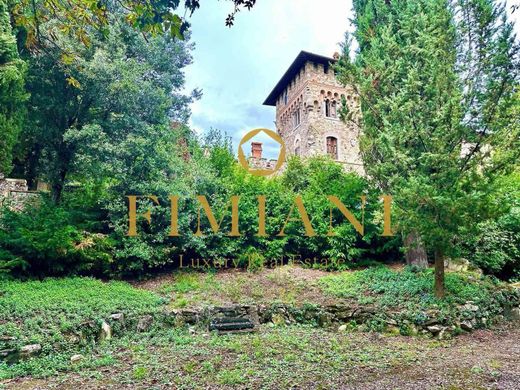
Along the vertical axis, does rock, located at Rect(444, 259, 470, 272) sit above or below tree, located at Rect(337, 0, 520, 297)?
below

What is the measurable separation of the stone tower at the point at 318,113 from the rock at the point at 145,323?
1497 centimetres

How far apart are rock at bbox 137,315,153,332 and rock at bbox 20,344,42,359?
1632 mm

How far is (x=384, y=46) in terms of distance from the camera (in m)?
9.39

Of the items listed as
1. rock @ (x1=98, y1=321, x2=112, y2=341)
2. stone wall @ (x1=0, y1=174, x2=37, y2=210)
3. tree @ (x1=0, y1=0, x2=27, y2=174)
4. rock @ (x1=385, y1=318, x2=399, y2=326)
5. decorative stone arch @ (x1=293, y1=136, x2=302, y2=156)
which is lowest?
rock @ (x1=385, y1=318, x2=399, y2=326)

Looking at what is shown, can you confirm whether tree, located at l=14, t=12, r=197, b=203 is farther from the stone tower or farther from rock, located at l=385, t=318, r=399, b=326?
the stone tower

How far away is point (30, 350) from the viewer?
15.9 ft

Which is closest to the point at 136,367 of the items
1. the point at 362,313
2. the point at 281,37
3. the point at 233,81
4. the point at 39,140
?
the point at 362,313

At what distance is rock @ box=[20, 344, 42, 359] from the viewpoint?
188 inches

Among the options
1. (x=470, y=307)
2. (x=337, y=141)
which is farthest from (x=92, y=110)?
(x=337, y=141)

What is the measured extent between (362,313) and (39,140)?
10219 millimetres

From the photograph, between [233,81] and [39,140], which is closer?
[39,140]

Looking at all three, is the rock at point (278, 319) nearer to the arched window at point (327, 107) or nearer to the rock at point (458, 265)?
the rock at point (458, 265)

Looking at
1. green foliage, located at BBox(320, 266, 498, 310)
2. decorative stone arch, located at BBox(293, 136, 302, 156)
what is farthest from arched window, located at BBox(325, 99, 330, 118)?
green foliage, located at BBox(320, 266, 498, 310)

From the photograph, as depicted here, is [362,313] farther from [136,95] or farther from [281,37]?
[136,95]
